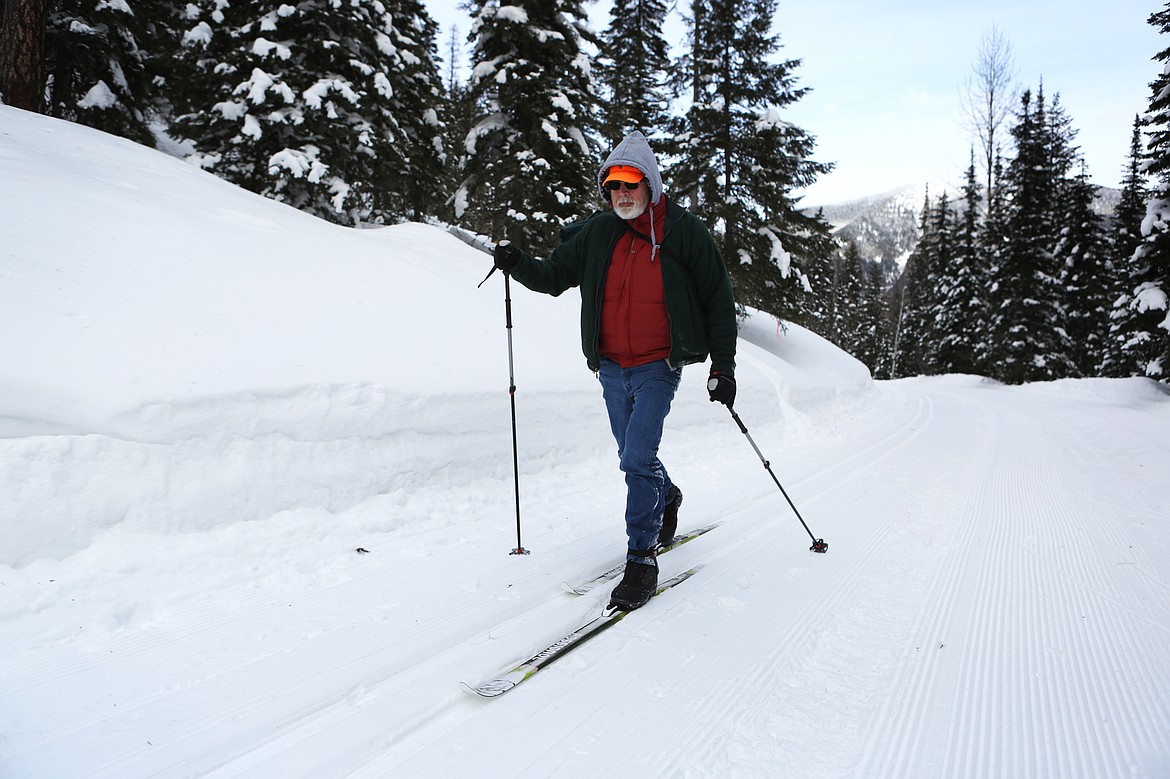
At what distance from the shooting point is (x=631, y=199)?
10.3 ft

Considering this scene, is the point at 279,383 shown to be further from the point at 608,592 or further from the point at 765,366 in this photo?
the point at 765,366

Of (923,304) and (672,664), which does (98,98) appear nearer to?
(672,664)

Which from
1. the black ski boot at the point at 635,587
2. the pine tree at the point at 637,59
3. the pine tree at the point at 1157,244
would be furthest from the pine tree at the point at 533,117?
the pine tree at the point at 1157,244

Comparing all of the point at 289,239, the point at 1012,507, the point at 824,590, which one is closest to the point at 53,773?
the point at 824,590

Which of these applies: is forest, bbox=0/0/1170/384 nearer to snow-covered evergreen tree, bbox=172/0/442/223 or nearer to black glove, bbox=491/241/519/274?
snow-covered evergreen tree, bbox=172/0/442/223

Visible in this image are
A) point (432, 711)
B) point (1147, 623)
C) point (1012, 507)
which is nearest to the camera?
point (432, 711)

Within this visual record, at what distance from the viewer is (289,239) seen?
7.25 m

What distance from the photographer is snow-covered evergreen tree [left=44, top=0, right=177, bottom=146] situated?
12.1 metres

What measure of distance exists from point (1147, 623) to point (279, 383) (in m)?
5.15

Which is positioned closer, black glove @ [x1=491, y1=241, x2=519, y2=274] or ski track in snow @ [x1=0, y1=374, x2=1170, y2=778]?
ski track in snow @ [x1=0, y1=374, x2=1170, y2=778]

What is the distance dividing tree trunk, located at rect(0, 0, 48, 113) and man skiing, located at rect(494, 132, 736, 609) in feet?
32.1

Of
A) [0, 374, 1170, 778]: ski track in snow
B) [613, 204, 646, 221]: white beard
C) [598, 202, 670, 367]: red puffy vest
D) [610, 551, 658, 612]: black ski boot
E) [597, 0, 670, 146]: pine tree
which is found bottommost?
[0, 374, 1170, 778]: ski track in snow

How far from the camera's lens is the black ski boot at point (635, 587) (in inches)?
115

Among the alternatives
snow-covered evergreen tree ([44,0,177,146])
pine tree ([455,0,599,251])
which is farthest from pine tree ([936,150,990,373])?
snow-covered evergreen tree ([44,0,177,146])
